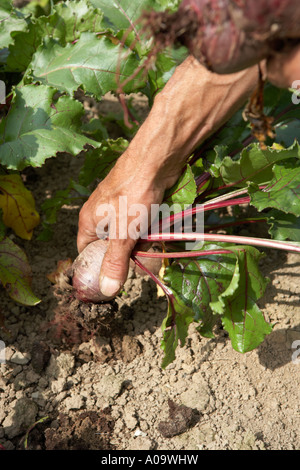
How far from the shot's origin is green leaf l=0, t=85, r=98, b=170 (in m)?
2.48

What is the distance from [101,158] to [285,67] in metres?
1.48

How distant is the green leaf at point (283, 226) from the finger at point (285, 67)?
101 cm

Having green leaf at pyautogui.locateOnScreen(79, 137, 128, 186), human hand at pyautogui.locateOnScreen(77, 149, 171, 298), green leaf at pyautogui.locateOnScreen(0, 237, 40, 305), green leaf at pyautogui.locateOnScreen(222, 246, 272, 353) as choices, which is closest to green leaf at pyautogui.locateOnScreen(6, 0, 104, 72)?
green leaf at pyautogui.locateOnScreen(79, 137, 128, 186)

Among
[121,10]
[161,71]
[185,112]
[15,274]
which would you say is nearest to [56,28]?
[121,10]

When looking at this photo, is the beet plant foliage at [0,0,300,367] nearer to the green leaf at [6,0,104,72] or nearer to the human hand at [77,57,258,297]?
the green leaf at [6,0,104,72]

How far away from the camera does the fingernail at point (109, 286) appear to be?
8.14ft

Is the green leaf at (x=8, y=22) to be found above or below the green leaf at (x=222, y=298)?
above

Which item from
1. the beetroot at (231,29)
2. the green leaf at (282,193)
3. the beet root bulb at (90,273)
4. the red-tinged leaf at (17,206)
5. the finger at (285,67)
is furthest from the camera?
the red-tinged leaf at (17,206)

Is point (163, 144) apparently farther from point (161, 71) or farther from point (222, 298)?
point (222, 298)

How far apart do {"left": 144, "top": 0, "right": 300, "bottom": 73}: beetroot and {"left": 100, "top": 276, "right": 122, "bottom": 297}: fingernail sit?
1.25m

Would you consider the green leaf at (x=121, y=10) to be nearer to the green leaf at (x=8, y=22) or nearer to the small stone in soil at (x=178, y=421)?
the green leaf at (x=8, y=22)

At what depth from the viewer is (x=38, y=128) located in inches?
101

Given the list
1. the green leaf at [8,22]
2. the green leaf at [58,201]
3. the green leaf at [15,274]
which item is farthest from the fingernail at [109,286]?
the green leaf at [8,22]
